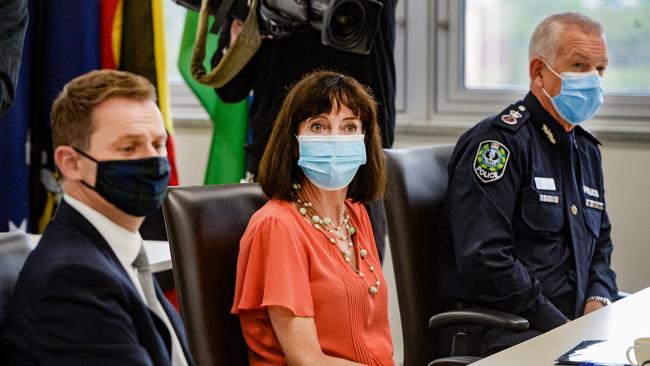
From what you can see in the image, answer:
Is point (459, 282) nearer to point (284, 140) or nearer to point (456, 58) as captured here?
point (284, 140)

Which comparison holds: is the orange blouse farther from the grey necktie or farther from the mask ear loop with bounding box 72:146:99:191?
the mask ear loop with bounding box 72:146:99:191

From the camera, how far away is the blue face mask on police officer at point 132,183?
1.46m

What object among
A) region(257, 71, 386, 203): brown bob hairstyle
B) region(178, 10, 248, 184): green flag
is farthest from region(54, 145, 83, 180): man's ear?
region(178, 10, 248, 184): green flag

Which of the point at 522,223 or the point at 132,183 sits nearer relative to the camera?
the point at 132,183

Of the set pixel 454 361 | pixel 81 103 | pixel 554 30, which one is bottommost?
pixel 454 361

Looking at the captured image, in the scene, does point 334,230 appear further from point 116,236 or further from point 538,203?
point 116,236

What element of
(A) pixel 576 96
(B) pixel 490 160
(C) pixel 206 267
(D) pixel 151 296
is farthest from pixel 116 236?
(A) pixel 576 96

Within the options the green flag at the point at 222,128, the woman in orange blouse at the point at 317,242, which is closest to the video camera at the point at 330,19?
the woman in orange blouse at the point at 317,242

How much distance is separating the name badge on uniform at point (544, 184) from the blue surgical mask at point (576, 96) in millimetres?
200

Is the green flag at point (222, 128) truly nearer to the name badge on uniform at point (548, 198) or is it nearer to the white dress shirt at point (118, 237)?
the name badge on uniform at point (548, 198)

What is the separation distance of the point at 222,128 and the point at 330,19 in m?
1.34

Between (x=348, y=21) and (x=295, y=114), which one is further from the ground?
(x=348, y=21)

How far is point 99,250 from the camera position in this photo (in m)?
1.43

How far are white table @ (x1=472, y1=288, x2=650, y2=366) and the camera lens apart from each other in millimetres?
975
